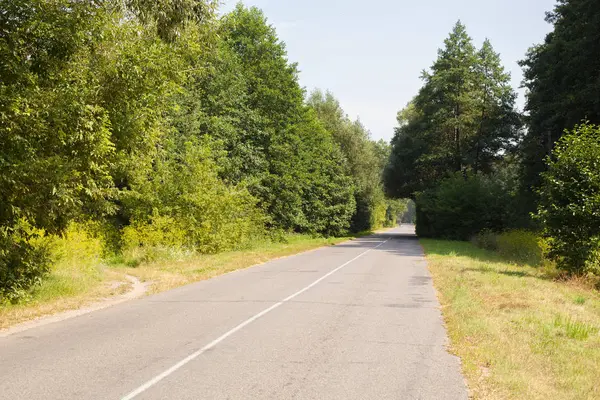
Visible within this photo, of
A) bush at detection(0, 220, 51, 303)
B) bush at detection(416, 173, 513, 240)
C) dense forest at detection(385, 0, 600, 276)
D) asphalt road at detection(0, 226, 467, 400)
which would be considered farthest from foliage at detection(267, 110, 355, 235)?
bush at detection(0, 220, 51, 303)

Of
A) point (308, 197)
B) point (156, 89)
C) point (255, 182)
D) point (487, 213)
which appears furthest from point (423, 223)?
point (156, 89)

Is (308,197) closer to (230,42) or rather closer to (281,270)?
(230,42)

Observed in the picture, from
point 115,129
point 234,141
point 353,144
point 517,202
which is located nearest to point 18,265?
point 115,129

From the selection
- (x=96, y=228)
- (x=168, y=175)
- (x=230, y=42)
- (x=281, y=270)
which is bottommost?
(x=281, y=270)

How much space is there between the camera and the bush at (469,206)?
1745 inches

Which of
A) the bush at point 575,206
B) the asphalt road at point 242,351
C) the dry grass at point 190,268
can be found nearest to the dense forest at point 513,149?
the bush at point 575,206

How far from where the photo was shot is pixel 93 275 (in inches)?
610

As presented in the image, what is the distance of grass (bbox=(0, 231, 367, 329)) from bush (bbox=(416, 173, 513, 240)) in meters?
26.3

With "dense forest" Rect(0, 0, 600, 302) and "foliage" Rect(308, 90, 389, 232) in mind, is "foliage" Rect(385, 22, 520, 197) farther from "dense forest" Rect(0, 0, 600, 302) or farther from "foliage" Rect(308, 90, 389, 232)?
"foliage" Rect(308, 90, 389, 232)

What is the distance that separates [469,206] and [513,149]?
9.07 metres

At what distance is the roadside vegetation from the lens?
293 inches

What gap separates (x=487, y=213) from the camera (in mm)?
44344

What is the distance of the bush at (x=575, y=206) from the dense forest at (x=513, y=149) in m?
0.03

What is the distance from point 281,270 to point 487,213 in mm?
30563
